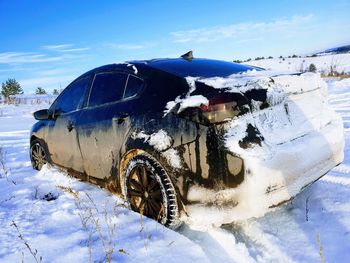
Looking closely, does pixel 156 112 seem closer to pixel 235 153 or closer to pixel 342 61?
pixel 235 153

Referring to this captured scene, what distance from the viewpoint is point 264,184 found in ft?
8.73

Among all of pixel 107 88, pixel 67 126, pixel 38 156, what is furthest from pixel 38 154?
pixel 107 88

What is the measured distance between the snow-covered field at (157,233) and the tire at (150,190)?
4.8 inches

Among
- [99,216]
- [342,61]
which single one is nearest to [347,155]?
[99,216]

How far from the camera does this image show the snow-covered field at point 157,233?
260cm

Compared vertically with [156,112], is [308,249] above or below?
below

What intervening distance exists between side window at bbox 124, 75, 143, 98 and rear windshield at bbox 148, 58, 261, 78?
0.21 meters

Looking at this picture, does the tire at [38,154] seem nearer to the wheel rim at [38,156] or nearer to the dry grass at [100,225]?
the wheel rim at [38,156]

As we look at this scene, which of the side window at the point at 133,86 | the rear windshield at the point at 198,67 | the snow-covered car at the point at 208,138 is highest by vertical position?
the rear windshield at the point at 198,67

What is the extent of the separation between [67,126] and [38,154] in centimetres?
128

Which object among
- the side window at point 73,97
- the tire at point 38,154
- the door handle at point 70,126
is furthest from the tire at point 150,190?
the tire at point 38,154

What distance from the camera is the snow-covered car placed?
2.71 meters

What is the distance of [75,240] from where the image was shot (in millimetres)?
2791

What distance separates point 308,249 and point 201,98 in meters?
1.40
